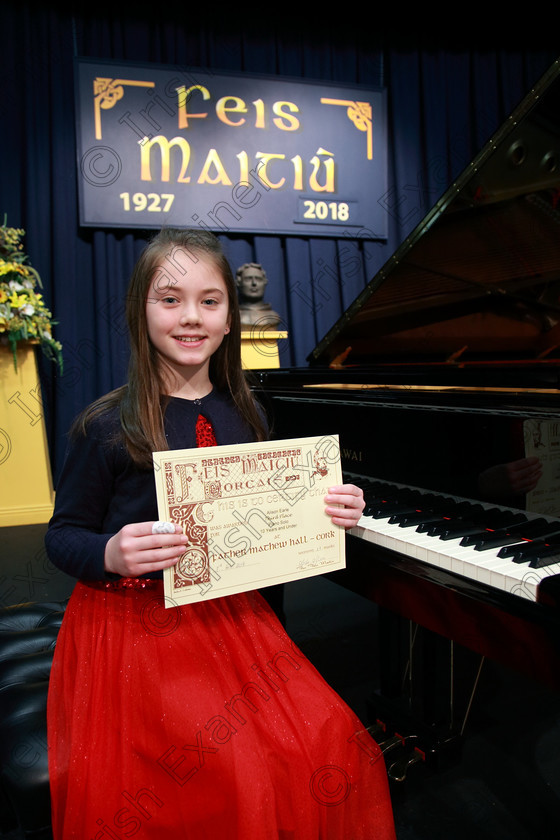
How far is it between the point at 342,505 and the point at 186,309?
1.77 ft

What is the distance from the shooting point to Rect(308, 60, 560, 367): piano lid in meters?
1.66

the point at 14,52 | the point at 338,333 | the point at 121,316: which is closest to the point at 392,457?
the point at 338,333

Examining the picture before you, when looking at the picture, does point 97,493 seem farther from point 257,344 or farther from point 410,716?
point 257,344

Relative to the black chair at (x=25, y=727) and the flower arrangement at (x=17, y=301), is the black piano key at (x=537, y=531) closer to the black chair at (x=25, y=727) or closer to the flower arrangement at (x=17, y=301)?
the black chair at (x=25, y=727)

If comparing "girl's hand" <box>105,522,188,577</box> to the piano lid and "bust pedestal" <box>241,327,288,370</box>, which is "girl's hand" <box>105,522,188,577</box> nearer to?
the piano lid

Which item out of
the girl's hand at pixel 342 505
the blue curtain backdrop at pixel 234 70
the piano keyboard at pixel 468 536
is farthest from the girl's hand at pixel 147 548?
the blue curtain backdrop at pixel 234 70

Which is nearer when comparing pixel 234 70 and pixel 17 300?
pixel 17 300

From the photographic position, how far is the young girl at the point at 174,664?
944mm

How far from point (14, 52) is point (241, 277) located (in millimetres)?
2463

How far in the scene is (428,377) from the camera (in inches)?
60.1

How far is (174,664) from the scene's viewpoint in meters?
1.08

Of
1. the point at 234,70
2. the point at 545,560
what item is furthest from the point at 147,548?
the point at 234,70

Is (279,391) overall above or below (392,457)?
above

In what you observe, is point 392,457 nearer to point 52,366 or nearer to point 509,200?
point 509,200
